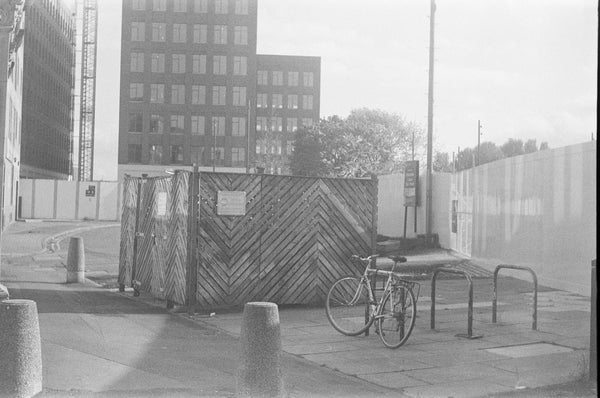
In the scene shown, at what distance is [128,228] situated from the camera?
50.8ft

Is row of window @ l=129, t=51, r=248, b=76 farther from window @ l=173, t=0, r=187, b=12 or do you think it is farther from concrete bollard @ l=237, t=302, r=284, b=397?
concrete bollard @ l=237, t=302, r=284, b=397

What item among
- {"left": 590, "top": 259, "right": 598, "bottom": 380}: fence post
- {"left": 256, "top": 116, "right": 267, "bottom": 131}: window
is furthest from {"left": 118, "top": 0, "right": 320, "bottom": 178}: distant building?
{"left": 590, "top": 259, "right": 598, "bottom": 380}: fence post

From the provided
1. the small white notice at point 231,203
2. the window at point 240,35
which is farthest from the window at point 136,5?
the small white notice at point 231,203

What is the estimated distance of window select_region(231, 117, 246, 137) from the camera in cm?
9414

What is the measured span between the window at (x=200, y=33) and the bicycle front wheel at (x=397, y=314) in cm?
7953

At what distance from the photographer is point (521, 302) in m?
14.3

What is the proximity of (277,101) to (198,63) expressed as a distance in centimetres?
3514

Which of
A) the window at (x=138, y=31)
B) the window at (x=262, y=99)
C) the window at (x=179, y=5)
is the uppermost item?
the window at (x=179, y=5)

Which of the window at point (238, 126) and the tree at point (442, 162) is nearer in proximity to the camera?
the tree at point (442, 162)

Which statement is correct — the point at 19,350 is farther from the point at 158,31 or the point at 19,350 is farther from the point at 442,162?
the point at 158,31

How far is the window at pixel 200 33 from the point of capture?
8636 centimetres

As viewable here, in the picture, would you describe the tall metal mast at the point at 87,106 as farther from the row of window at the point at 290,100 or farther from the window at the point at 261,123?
the window at the point at 261,123

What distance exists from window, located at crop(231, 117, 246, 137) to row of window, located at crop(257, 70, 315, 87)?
90.9 ft

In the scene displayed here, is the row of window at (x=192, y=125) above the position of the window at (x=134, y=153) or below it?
above
